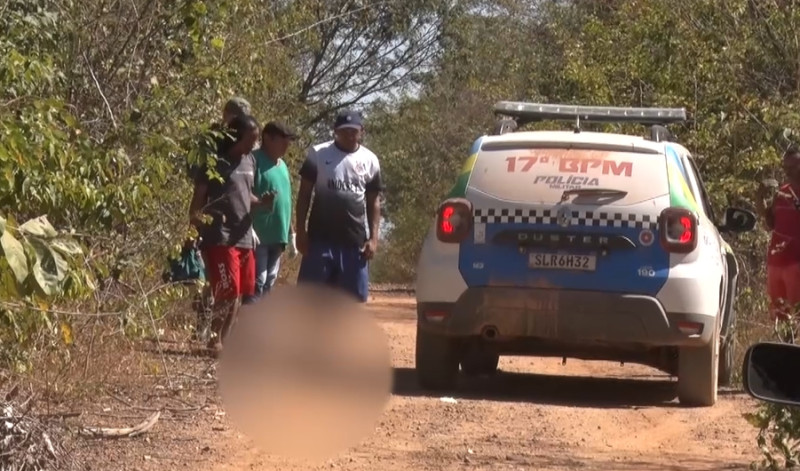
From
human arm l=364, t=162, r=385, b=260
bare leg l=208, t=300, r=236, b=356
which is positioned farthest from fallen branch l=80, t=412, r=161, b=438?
human arm l=364, t=162, r=385, b=260

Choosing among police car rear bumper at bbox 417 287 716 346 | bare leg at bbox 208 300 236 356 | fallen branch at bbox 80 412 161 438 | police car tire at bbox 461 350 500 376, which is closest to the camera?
fallen branch at bbox 80 412 161 438

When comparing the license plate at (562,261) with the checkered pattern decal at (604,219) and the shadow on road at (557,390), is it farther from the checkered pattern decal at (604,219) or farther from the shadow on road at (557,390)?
the shadow on road at (557,390)

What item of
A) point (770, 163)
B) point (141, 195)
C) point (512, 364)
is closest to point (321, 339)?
point (141, 195)

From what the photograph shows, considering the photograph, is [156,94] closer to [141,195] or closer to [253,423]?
[141,195]

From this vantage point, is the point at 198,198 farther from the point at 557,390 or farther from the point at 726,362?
the point at 726,362

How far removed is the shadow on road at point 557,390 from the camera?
1016 cm

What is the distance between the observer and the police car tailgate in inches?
374

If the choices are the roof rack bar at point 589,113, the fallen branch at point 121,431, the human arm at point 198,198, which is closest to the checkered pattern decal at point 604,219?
the roof rack bar at point 589,113

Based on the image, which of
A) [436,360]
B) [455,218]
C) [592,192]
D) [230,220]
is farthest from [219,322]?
[592,192]

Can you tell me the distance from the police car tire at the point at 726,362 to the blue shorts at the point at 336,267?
2.45 metres

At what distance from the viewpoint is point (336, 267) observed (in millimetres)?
10805

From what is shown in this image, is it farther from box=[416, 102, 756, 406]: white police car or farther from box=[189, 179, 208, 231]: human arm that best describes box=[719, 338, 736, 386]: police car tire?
box=[189, 179, 208, 231]: human arm

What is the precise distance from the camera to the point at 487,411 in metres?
9.45

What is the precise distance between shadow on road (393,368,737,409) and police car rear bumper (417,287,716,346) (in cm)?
59
